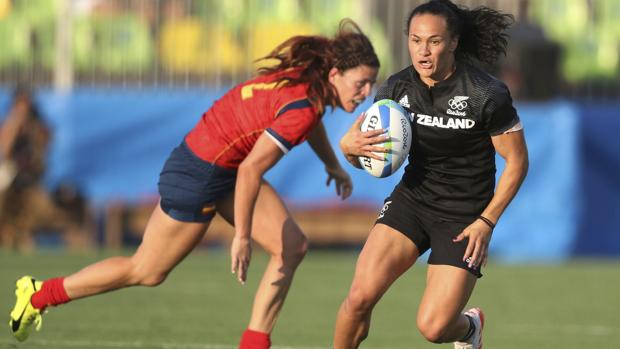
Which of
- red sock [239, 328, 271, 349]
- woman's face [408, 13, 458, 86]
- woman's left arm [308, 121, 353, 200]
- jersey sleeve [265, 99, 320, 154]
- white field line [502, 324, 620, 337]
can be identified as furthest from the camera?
white field line [502, 324, 620, 337]

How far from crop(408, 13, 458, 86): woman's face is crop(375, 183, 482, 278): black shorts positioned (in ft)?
2.52

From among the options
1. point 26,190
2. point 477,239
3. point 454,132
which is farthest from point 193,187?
point 26,190

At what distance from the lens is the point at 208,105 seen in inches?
627

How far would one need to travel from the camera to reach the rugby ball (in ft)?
21.5

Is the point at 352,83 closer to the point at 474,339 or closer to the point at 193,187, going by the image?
the point at 193,187

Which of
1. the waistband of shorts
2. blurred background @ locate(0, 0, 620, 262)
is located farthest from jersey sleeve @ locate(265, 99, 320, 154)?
blurred background @ locate(0, 0, 620, 262)

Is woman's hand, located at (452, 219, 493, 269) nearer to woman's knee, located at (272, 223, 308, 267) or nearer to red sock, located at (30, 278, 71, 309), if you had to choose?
woman's knee, located at (272, 223, 308, 267)

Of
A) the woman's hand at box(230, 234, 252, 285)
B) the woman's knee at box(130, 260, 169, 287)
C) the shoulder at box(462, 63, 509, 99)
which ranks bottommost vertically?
A: the woman's knee at box(130, 260, 169, 287)

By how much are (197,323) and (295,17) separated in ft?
25.1

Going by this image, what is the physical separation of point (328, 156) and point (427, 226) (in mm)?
1120

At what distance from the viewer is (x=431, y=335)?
6734mm

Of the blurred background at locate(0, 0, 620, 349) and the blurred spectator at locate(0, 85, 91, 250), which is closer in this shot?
the blurred background at locate(0, 0, 620, 349)

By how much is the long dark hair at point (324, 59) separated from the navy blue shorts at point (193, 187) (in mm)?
677

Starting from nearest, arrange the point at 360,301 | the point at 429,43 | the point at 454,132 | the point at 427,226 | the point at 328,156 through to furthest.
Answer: the point at 429,43 → the point at 454,132 → the point at 360,301 → the point at 427,226 → the point at 328,156
